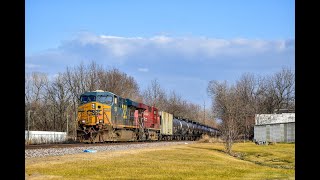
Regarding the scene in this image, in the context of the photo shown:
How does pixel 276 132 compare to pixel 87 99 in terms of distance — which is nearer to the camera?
pixel 87 99

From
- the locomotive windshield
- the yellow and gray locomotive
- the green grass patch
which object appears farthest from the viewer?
the locomotive windshield

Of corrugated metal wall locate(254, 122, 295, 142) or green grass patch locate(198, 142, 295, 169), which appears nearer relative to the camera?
green grass patch locate(198, 142, 295, 169)

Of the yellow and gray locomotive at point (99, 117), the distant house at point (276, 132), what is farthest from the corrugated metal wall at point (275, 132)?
the yellow and gray locomotive at point (99, 117)

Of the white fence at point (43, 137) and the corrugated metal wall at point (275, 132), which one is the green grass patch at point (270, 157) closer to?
the white fence at point (43, 137)

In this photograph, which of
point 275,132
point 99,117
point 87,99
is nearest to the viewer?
point 99,117

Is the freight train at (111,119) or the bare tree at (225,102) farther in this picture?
the bare tree at (225,102)

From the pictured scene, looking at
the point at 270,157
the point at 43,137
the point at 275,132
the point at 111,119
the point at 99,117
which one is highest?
the point at 99,117

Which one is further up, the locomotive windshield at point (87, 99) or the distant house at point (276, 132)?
the locomotive windshield at point (87, 99)

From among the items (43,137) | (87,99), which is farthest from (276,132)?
(87,99)

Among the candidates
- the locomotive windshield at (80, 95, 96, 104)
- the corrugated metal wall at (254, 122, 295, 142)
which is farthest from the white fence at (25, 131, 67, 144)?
the corrugated metal wall at (254, 122, 295, 142)

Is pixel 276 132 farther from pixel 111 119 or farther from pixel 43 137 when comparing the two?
pixel 111 119

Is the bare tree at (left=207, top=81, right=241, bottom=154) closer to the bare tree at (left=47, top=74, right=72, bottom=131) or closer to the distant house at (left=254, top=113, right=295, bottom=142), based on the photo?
the distant house at (left=254, top=113, right=295, bottom=142)

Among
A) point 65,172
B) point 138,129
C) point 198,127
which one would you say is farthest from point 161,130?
point 65,172
